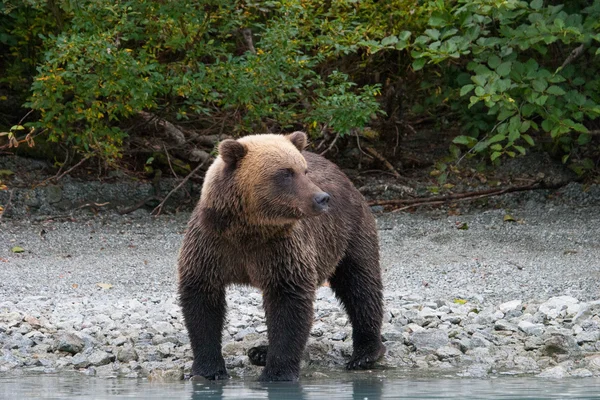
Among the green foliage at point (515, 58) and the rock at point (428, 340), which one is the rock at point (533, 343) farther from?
the green foliage at point (515, 58)

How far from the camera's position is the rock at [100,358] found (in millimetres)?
7016

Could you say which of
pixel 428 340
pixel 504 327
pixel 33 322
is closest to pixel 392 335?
pixel 428 340

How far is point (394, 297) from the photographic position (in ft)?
30.9

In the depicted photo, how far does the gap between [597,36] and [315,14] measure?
360 cm

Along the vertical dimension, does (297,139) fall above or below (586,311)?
above

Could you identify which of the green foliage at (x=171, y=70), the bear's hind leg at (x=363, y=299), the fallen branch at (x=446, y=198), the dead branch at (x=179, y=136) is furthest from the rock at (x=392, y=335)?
the dead branch at (x=179, y=136)

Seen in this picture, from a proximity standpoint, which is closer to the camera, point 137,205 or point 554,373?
point 554,373

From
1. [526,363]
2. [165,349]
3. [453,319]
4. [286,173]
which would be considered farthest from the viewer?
[453,319]

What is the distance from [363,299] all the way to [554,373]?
55.0 inches

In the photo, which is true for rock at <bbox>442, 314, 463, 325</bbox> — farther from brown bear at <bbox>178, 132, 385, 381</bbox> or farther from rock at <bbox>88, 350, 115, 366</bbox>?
rock at <bbox>88, 350, 115, 366</bbox>

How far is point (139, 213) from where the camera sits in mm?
13797

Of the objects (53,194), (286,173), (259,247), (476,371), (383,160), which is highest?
(286,173)

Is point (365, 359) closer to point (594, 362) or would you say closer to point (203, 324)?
point (203, 324)

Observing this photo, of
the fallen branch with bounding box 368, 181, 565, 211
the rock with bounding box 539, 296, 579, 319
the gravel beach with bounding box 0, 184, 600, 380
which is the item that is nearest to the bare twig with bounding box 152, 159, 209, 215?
the gravel beach with bounding box 0, 184, 600, 380
